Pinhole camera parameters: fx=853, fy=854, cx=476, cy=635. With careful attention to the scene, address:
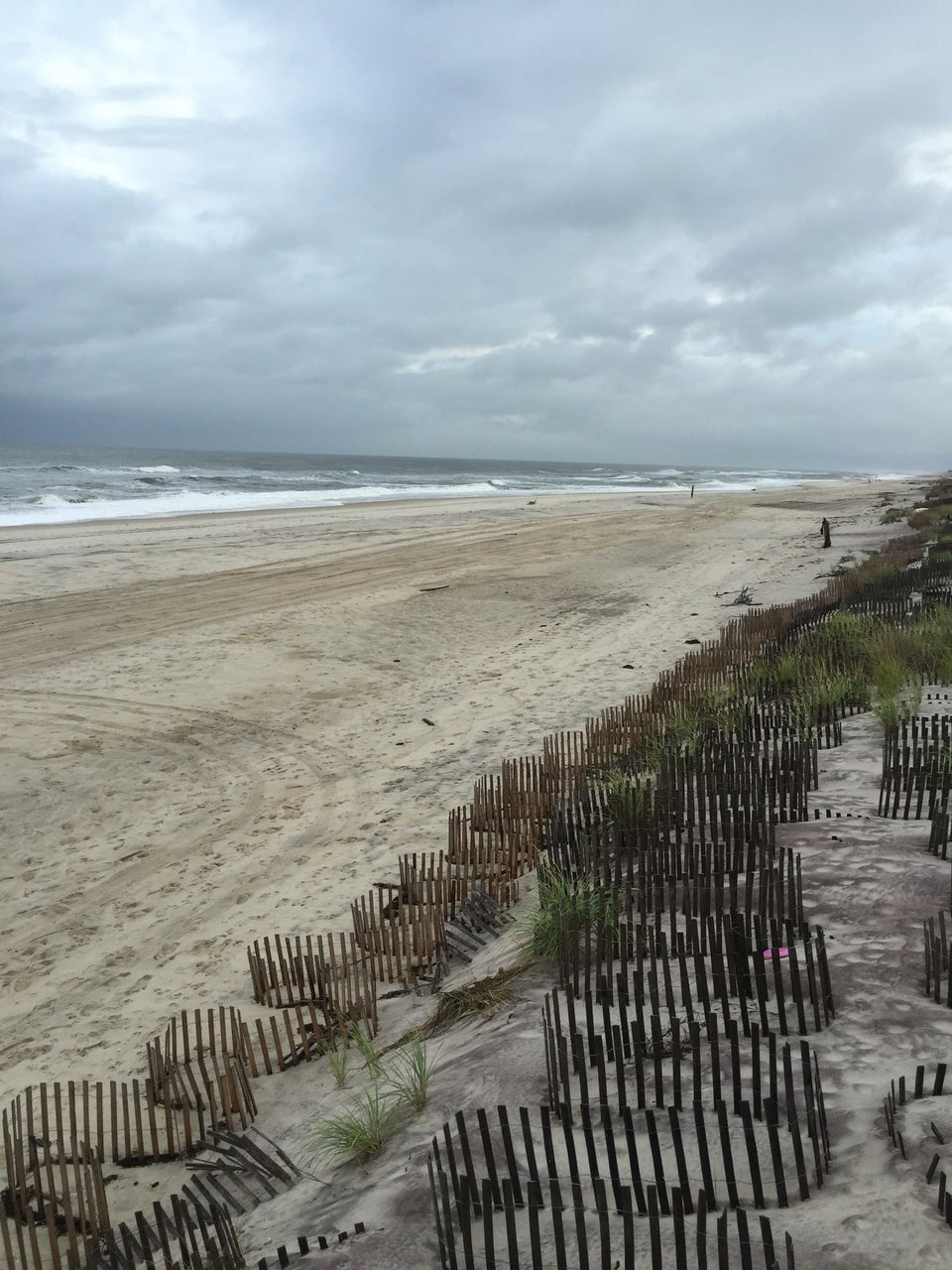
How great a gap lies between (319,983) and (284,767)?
165 inches

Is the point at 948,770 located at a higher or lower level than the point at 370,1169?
higher

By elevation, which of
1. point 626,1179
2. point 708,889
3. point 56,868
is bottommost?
point 56,868

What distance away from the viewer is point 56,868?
21.9ft

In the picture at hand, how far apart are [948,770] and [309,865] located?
4498mm

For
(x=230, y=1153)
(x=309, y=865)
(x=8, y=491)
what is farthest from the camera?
(x=8, y=491)

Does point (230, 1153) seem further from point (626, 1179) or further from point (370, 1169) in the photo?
point (626, 1179)

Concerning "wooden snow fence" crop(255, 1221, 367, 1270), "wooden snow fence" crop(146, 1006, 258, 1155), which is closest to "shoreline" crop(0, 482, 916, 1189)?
"wooden snow fence" crop(146, 1006, 258, 1155)

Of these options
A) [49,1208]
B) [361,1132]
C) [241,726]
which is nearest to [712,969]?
[361,1132]

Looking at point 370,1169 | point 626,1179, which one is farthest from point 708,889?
point 370,1169

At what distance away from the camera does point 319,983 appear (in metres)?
4.67

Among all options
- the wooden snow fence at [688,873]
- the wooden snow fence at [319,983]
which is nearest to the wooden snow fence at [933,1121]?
the wooden snow fence at [688,873]

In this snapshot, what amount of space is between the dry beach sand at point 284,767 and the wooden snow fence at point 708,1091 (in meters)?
0.13

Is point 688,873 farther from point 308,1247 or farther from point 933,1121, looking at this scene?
point 308,1247

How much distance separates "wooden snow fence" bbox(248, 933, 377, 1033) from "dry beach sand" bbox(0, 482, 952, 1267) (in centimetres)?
19
